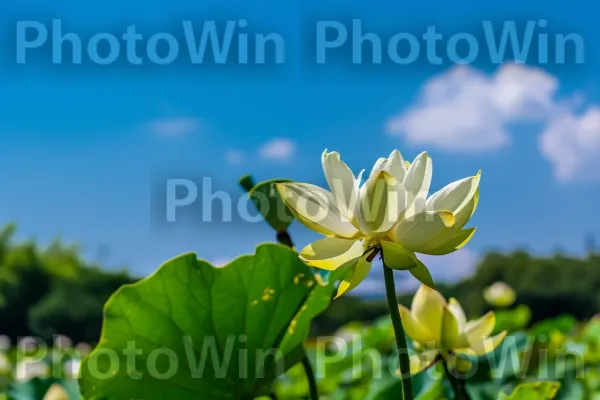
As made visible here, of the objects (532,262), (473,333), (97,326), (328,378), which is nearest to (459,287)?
(532,262)

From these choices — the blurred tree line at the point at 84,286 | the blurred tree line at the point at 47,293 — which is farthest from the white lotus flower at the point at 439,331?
the blurred tree line at the point at 47,293

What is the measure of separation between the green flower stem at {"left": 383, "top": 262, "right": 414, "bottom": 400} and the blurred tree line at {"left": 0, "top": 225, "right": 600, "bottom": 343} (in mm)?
14966

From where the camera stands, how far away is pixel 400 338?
0.60 metres

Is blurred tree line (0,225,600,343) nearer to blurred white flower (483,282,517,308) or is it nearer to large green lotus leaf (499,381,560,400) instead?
blurred white flower (483,282,517,308)

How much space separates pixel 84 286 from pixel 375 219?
18314 millimetres

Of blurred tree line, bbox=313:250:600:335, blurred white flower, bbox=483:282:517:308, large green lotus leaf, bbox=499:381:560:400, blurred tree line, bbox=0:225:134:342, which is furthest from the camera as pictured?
blurred tree line, bbox=0:225:134:342

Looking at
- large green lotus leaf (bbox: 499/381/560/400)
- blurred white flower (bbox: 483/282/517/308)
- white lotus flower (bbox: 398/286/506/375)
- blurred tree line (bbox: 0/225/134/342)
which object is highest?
white lotus flower (bbox: 398/286/506/375)

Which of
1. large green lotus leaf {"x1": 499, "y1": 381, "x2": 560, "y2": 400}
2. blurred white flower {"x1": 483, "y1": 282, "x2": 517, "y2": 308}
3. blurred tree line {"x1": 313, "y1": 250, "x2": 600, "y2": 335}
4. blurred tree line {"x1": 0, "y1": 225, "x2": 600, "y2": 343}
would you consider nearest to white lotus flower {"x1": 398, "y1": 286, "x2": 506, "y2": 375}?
large green lotus leaf {"x1": 499, "y1": 381, "x2": 560, "y2": 400}

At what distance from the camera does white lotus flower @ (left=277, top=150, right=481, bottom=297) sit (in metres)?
0.66

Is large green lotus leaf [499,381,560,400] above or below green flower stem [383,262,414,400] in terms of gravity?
below

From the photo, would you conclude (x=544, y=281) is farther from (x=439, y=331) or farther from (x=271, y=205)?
(x=271, y=205)

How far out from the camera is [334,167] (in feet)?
2.34

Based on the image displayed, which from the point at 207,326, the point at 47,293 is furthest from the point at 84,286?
the point at 207,326

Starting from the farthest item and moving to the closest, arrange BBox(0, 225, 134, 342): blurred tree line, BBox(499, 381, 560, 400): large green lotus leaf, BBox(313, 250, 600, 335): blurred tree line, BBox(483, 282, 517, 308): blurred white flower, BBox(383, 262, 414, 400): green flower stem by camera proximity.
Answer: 1. BBox(0, 225, 134, 342): blurred tree line
2. BBox(313, 250, 600, 335): blurred tree line
3. BBox(483, 282, 517, 308): blurred white flower
4. BBox(499, 381, 560, 400): large green lotus leaf
5. BBox(383, 262, 414, 400): green flower stem
